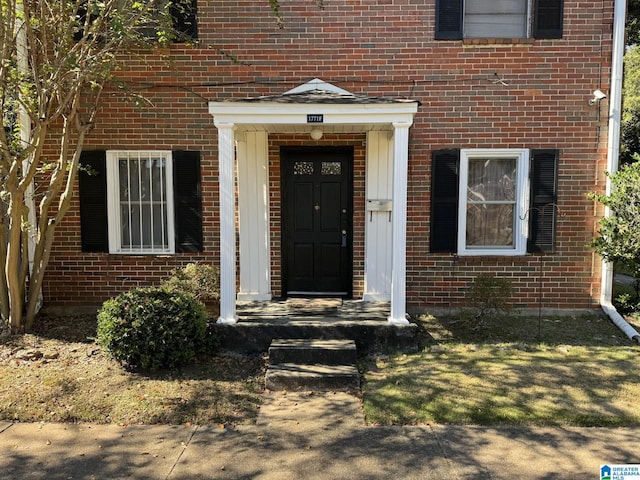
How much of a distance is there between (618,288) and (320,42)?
20.9ft

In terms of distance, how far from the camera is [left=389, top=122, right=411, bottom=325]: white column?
579 centimetres

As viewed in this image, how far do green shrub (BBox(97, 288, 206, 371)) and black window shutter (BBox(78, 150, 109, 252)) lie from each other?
6.41ft

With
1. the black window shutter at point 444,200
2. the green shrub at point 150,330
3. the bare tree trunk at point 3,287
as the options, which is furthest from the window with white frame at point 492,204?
the bare tree trunk at point 3,287

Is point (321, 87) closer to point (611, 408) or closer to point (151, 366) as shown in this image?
point (151, 366)

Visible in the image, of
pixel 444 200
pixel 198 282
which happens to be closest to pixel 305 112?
pixel 444 200

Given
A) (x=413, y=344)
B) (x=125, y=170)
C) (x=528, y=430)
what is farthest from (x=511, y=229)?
(x=125, y=170)

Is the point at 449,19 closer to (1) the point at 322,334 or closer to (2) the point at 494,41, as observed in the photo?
(2) the point at 494,41

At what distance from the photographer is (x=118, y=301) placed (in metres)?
5.36

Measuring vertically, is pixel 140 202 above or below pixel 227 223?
above

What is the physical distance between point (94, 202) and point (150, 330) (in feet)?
8.95

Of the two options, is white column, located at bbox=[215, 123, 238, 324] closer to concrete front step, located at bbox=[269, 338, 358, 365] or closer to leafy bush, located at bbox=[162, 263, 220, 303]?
leafy bush, located at bbox=[162, 263, 220, 303]

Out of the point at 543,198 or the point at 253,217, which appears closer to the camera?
the point at 543,198

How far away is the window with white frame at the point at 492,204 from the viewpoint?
22.7 ft

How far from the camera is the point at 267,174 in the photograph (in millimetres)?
6984
